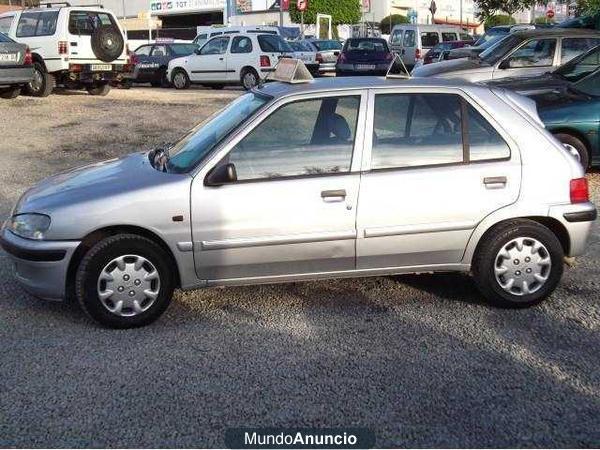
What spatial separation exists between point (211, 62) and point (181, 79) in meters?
1.42

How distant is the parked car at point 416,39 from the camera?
2486 centimetres

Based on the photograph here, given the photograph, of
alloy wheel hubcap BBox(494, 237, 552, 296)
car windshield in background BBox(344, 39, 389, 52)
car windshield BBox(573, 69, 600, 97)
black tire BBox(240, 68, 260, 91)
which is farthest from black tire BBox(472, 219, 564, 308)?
car windshield in background BBox(344, 39, 389, 52)

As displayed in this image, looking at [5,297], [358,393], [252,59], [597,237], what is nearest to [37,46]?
[252,59]

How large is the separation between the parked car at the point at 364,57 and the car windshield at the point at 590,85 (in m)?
14.0

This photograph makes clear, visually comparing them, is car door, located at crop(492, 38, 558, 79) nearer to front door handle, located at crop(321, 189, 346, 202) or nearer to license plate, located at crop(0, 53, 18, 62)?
front door handle, located at crop(321, 189, 346, 202)

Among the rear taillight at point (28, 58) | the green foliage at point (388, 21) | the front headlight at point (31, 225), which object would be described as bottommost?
the front headlight at point (31, 225)

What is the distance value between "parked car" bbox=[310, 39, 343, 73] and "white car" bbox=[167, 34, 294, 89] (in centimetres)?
366

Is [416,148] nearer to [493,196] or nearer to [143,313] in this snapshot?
[493,196]

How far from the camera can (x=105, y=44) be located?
54.4 ft

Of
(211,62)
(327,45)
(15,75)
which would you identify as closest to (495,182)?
(15,75)

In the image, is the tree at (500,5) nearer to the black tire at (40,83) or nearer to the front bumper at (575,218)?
the black tire at (40,83)

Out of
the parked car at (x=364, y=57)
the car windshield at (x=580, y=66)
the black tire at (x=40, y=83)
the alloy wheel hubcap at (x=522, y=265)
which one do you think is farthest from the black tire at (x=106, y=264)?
the parked car at (x=364, y=57)

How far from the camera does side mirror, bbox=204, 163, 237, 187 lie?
14.1 feet

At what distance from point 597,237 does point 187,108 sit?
10965 millimetres
